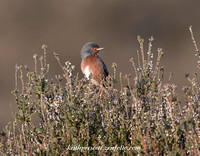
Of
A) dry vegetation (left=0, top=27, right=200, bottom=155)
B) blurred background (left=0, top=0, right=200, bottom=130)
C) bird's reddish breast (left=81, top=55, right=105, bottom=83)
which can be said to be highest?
blurred background (left=0, top=0, right=200, bottom=130)

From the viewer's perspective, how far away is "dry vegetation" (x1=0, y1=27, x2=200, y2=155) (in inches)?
135

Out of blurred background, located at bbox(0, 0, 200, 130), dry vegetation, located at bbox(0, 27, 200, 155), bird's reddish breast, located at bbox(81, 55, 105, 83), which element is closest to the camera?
dry vegetation, located at bbox(0, 27, 200, 155)

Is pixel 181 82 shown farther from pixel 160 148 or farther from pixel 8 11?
pixel 160 148

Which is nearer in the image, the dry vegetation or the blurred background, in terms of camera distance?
the dry vegetation

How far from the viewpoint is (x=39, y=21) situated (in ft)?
68.7

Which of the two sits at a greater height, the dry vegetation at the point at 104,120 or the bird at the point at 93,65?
the bird at the point at 93,65

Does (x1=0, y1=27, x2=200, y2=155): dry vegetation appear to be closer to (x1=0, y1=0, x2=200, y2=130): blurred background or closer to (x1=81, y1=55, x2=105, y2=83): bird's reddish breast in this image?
(x1=81, y1=55, x2=105, y2=83): bird's reddish breast

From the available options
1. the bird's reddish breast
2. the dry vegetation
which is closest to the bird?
the bird's reddish breast

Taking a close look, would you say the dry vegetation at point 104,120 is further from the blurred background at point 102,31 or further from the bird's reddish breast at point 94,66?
the blurred background at point 102,31

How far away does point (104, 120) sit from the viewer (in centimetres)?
374

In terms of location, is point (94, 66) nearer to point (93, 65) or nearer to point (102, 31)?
point (93, 65)

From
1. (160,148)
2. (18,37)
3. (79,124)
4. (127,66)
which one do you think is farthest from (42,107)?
(18,37)

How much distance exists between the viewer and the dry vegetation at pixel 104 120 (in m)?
3.44

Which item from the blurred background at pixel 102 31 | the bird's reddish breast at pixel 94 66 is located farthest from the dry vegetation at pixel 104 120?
the blurred background at pixel 102 31
